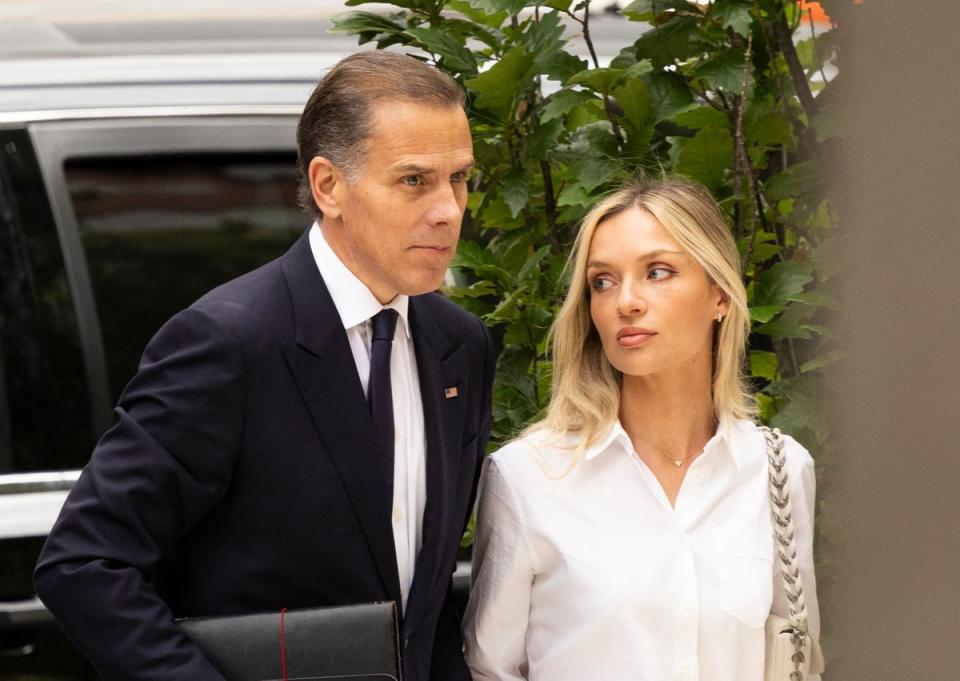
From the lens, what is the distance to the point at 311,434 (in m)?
1.84

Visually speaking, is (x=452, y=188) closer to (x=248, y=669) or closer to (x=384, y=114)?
(x=384, y=114)

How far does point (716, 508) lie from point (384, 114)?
35.6 inches

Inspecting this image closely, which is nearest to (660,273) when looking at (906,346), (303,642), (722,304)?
(722,304)

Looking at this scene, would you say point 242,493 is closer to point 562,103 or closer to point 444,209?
point 444,209

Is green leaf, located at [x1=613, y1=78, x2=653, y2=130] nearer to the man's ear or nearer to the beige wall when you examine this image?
the man's ear

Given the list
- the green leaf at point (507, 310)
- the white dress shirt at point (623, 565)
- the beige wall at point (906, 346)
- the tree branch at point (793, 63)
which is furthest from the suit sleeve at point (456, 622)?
the beige wall at point (906, 346)

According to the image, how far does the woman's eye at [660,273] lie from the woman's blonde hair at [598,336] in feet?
0.17

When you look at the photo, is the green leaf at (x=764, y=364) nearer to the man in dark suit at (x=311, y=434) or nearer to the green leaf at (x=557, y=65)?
the green leaf at (x=557, y=65)

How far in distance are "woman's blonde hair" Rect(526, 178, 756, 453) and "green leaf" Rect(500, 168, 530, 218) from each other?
21cm

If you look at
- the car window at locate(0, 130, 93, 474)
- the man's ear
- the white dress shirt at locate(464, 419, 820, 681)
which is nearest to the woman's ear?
the white dress shirt at locate(464, 419, 820, 681)

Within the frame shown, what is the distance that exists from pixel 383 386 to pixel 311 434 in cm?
14

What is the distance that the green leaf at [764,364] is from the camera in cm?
269

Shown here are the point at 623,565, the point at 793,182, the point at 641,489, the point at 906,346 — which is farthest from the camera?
the point at 793,182

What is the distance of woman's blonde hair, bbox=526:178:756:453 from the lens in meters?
2.24
